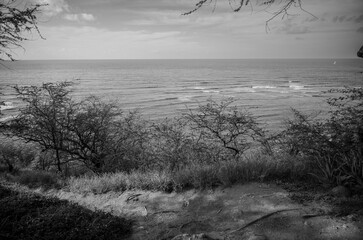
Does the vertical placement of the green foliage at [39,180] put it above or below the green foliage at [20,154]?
above

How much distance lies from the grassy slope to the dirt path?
43cm

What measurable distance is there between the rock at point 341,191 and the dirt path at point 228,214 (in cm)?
62

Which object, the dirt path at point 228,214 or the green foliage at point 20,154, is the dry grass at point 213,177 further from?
the green foliage at point 20,154

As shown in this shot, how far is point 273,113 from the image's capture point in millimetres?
33188

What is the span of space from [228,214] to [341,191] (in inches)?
87.5

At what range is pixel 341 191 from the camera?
455 cm

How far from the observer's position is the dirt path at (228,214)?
3748mm

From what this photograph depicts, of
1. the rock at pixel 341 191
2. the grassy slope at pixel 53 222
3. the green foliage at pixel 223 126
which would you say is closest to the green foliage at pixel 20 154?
the green foliage at pixel 223 126

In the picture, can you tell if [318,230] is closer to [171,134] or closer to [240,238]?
[240,238]

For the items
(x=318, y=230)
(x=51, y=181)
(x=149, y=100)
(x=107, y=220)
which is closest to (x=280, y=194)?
(x=318, y=230)

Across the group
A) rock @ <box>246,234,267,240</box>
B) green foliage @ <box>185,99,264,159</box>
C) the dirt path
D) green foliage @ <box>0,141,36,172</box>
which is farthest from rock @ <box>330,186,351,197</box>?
green foliage @ <box>0,141,36,172</box>

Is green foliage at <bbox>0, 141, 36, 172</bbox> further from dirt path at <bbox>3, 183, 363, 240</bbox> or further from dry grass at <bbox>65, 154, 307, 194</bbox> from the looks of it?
dirt path at <bbox>3, 183, 363, 240</bbox>

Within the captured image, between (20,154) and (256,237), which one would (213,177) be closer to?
(256,237)

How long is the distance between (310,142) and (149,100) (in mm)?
36138
